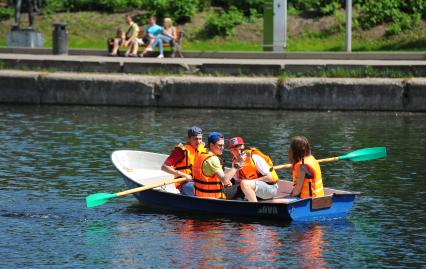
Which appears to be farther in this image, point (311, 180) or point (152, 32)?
point (152, 32)

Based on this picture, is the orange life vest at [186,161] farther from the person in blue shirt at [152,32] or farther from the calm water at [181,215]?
the person in blue shirt at [152,32]

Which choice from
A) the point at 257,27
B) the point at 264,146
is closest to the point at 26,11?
the point at 257,27

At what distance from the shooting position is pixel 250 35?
129 feet

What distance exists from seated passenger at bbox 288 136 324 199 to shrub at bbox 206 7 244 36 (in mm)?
21638

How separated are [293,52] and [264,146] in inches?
410

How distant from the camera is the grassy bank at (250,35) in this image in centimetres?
3719

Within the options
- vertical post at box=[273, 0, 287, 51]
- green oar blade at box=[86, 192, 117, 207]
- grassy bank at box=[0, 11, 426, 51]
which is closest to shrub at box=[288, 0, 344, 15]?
grassy bank at box=[0, 11, 426, 51]

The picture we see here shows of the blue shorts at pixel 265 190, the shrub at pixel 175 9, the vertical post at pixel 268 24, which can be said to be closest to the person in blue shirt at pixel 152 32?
the vertical post at pixel 268 24

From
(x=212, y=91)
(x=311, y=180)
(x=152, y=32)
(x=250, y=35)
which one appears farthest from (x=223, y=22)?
(x=311, y=180)

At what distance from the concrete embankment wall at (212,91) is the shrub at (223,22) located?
7182 mm

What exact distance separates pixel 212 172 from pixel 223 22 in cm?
2165

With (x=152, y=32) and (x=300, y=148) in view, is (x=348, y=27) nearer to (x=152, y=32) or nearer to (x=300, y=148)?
(x=152, y=32)

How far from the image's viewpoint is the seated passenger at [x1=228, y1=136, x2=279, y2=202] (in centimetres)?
1811

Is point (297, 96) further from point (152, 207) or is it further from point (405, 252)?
point (405, 252)
